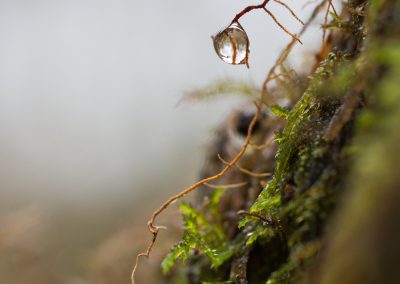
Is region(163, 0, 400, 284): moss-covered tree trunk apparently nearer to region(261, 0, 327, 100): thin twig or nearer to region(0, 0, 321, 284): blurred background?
region(261, 0, 327, 100): thin twig

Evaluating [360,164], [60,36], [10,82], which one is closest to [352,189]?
[360,164]

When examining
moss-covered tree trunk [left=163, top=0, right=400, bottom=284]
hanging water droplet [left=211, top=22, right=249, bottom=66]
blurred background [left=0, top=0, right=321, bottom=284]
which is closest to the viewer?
moss-covered tree trunk [left=163, top=0, right=400, bottom=284]

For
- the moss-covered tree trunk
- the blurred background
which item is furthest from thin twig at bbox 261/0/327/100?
the blurred background

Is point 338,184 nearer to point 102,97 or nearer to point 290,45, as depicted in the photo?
point 290,45

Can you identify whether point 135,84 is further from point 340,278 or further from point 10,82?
point 340,278

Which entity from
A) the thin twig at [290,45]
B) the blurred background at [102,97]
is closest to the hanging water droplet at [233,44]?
the thin twig at [290,45]

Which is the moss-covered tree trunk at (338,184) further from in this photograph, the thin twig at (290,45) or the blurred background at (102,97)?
the blurred background at (102,97)
